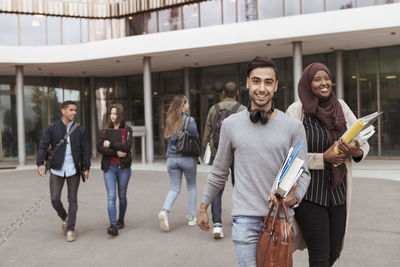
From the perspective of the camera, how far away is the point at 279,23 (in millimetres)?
12922

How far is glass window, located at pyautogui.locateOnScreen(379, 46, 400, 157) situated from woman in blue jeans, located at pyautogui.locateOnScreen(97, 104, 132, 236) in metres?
12.8

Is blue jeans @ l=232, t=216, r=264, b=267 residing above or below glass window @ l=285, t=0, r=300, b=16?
below

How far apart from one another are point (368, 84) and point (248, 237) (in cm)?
1509

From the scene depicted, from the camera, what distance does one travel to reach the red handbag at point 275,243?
2.03m

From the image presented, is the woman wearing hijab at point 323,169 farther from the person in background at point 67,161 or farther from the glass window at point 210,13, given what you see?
the glass window at point 210,13

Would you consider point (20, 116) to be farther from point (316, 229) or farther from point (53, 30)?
point (316, 229)

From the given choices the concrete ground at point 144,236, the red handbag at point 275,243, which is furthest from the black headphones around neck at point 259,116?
the concrete ground at point 144,236

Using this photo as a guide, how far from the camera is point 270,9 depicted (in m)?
15.3

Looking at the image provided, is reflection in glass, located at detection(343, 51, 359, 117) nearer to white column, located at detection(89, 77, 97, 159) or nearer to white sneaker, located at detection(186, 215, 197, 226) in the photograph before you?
white sneaker, located at detection(186, 215, 197, 226)

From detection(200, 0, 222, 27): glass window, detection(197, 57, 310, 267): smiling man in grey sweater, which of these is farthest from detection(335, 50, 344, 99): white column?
detection(197, 57, 310, 267): smiling man in grey sweater

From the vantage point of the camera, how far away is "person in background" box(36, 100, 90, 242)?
18.0 feet

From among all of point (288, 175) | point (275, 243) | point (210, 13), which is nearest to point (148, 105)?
point (210, 13)

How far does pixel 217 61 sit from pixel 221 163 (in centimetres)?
1533

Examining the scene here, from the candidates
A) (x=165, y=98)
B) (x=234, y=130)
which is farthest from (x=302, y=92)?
(x=165, y=98)
